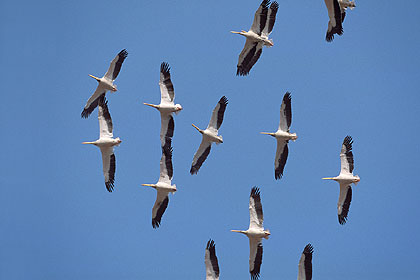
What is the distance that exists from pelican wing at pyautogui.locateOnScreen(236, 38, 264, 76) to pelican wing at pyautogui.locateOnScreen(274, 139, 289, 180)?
427 cm

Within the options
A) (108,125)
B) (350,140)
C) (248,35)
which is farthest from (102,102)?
(350,140)

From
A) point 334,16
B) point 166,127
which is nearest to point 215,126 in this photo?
point 166,127

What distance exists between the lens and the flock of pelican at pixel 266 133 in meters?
51.0

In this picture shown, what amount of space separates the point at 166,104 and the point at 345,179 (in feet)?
33.9

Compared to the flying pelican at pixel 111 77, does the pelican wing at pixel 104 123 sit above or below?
below

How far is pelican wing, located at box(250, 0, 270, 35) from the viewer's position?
50812mm

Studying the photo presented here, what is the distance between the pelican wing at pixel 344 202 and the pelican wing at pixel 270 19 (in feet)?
29.8

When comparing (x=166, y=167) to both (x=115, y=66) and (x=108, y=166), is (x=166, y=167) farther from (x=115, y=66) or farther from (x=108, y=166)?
(x=115, y=66)

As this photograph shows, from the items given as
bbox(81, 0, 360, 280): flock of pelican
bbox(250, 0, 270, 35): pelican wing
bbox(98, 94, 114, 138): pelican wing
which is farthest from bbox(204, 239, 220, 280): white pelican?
bbox(250, 0, 270, 35): pelican wing

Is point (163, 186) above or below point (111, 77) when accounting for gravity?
below

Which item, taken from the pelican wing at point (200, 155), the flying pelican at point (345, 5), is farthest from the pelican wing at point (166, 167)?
the flying pelican at point (345, 5)

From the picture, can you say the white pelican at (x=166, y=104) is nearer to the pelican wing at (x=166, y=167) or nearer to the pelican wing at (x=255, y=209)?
the pelican wing at (x=166, y=167)

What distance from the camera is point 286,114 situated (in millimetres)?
51938

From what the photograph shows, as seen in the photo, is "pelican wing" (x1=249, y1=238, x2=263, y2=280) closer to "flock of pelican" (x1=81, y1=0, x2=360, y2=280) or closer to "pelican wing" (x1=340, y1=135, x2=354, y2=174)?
"flock of pelican" (x1=81, y1=0, x2=360, y2=280)
